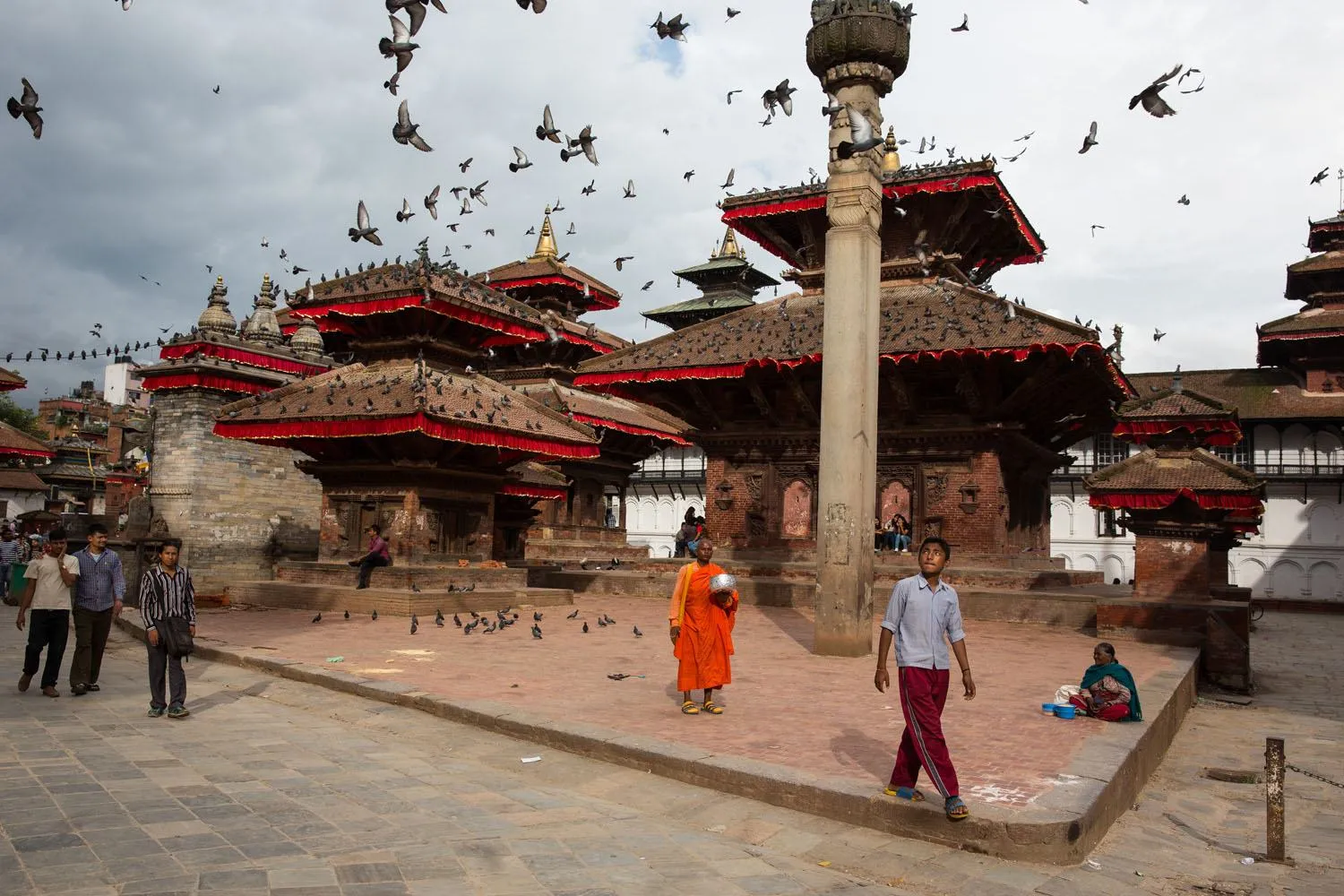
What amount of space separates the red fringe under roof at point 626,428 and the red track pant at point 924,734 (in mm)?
24886

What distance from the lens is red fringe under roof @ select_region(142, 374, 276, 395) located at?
2692 cm

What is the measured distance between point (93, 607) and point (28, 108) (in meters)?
4.85

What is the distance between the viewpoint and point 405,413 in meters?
17.8

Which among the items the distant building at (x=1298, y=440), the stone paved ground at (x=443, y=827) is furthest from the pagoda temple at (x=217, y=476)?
the distant building at (x=1298, y=440)

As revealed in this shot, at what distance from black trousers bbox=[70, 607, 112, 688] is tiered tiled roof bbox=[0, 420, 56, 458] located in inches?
1498

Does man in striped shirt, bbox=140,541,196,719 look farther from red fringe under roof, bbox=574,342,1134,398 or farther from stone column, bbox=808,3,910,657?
red fringe under roof, bbox=574,342,1134,398

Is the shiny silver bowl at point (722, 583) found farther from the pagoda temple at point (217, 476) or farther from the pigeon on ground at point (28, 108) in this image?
the pagoda temple at point (217, 476)

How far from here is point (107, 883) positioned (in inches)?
186

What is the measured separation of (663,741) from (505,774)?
1.19m

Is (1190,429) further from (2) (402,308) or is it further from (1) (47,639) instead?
(1) (47,639)

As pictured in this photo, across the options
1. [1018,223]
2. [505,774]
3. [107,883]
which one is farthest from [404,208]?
[1018,223]

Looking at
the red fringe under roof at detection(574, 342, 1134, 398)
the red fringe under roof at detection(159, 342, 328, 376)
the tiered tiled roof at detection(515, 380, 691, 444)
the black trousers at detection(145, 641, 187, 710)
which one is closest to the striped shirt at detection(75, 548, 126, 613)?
the black trousers at detection(145, 641, 187, 710)

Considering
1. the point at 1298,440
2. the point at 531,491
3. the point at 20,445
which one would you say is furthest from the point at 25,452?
the point at 1298,440

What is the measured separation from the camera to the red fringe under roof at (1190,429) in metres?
16.5
